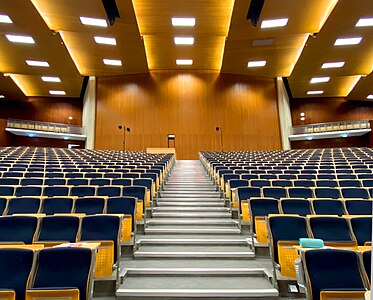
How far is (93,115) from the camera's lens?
598 inches

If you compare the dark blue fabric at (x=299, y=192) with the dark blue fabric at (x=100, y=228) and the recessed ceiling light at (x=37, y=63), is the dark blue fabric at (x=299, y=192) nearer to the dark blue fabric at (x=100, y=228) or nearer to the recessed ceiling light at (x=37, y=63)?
the dark blue fabric at (x=100, y=228)

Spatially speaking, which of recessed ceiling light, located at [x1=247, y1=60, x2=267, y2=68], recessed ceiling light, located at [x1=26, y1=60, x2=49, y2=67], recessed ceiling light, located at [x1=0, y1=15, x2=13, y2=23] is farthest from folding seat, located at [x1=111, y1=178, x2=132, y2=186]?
recessed ceiling light, located at [x1=247, y1=60, x2=267, y2=68]

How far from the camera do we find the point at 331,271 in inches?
77.2

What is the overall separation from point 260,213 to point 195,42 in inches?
422

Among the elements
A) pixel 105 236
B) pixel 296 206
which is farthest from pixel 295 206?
pixel 105 236

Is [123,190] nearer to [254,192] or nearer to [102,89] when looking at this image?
[254,192]

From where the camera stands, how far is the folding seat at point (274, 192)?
425 centimetres

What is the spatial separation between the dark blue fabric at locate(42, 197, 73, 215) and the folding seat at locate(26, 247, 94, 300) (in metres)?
1.51

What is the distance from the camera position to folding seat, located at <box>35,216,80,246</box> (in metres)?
2.67

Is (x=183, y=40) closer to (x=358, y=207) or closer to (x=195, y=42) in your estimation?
(x=195, y=42)

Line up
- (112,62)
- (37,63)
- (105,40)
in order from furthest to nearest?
(112,62)
(37,63)
(105,40)

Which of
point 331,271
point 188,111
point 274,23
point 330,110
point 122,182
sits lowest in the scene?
point 331,271

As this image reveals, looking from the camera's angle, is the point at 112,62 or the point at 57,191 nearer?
the point at 57,191

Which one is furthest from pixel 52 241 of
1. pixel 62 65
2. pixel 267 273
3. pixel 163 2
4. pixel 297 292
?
pixel 62 65
